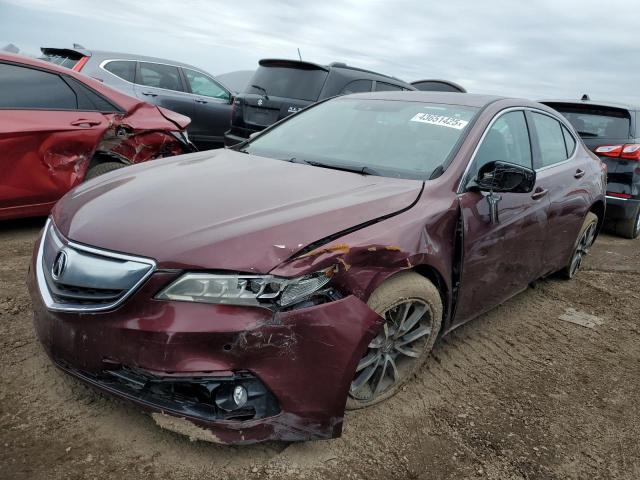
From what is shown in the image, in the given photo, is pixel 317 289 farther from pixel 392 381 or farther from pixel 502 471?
pixel 502 471

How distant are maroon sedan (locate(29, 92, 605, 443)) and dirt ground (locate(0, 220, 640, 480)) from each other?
18 centimetres

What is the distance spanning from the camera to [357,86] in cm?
720

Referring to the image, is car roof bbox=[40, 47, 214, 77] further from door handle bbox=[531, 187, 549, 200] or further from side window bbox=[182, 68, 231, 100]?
door handle bbox=[531, 187, 549, 200]

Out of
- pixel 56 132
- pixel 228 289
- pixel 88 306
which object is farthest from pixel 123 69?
pixel 228 289

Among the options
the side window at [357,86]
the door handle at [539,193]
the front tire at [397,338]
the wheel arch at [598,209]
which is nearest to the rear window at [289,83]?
the side window at [357,86]

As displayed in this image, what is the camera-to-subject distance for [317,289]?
2.00m

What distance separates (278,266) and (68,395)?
1232 mm

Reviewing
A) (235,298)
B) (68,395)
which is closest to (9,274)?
(68,395)

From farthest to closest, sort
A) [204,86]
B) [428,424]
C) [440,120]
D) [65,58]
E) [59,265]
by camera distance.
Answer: [204,86] < [65,58] < [440,120] < [428,424] < [59,265]

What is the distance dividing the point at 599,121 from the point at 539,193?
12.1 feet

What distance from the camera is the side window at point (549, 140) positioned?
3736mm

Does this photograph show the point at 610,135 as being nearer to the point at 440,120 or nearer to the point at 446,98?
the point at 446,98

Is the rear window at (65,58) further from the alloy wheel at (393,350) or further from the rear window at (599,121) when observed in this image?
the alloy wheel at (393,350)

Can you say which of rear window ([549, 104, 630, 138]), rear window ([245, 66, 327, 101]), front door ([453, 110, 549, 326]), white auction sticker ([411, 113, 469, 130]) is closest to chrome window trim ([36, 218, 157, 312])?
front door ([453, 110, 549, 326])
